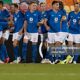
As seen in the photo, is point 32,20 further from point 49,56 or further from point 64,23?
point 49,56

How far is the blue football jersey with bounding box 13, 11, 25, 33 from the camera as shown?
7.04 metres

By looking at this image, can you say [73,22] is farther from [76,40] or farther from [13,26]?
[13,26]

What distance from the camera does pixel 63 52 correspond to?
7062 mm

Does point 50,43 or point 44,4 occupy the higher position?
point 44,4

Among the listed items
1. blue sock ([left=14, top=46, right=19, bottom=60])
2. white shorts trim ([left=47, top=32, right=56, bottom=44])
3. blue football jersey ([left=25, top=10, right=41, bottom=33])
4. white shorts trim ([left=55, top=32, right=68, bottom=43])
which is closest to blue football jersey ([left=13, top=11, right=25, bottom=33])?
blue football jersey ([left=25, top=10, right=41, bottom=33])

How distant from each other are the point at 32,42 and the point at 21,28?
16.6 inches

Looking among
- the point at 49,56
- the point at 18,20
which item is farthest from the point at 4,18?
the point at 49,56

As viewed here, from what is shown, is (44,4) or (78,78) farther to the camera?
(44,4)

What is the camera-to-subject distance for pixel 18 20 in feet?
23.1

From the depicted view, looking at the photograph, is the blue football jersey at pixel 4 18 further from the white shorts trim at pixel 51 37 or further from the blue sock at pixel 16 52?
the white shorts trim at pixel 51 37

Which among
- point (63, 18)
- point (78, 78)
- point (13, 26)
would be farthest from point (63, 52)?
point (78, 78)

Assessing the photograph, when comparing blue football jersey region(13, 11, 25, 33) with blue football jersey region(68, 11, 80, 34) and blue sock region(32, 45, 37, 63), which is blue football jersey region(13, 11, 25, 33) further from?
blue football jersey region(68, 11, 80, 34)

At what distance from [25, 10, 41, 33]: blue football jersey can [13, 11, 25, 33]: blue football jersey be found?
0.12 m

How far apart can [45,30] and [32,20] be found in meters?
0.39
